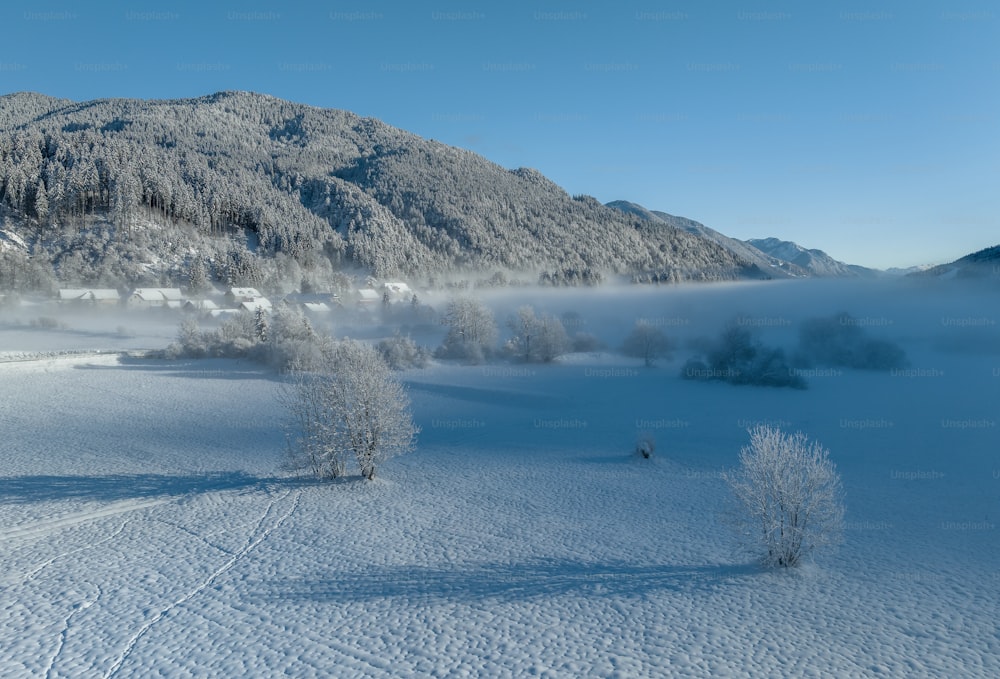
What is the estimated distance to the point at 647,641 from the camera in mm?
11633

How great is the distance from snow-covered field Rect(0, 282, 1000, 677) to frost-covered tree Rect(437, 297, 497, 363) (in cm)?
2118

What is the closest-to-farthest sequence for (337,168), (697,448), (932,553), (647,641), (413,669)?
(413,669)
(647,641)
(932,553)
(697,448)
(337,168)

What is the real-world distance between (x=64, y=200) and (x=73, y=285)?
604 inches

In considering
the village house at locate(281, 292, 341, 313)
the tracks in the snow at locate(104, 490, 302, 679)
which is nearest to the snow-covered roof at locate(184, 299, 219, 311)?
the village house at locate(281, 292, 341, 313)

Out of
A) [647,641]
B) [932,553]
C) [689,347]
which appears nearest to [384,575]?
[647,641]

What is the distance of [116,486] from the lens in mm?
21016

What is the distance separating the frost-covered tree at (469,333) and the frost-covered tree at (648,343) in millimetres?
14258

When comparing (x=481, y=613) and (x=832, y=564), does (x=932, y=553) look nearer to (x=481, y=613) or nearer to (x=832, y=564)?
(x=832, y=564)

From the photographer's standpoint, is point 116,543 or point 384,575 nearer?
point 384,575

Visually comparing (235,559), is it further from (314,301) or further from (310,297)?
(310,297)

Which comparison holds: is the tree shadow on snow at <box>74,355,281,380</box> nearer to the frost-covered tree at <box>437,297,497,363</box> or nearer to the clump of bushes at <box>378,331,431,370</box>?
the clump of bushes at <box>378,331,431,370</box>

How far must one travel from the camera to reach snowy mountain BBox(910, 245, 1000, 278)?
78.7m

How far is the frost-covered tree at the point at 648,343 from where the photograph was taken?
2202 inches

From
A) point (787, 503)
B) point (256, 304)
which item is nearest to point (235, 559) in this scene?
point (787, 503)
